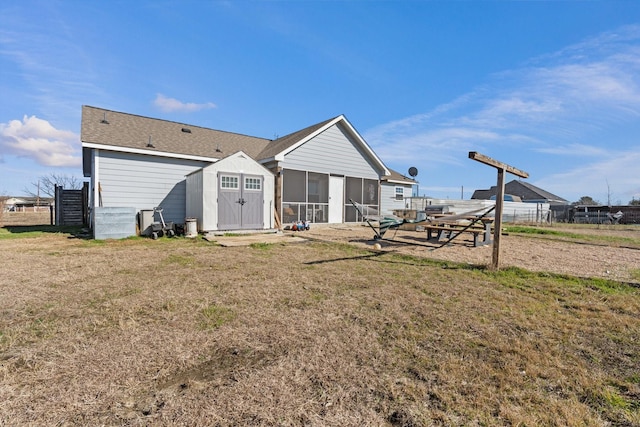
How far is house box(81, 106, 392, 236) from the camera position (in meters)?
10.9

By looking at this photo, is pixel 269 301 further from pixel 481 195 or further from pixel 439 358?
pixel 481 195

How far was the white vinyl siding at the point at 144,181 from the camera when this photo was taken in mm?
10961

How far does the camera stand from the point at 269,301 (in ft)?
12.1

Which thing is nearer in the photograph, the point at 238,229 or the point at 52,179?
the point at 238,229

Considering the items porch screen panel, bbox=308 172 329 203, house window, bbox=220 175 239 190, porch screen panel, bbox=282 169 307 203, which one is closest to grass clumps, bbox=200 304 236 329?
house window, bbox=220 175 239 190

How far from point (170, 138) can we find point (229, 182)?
4762mm

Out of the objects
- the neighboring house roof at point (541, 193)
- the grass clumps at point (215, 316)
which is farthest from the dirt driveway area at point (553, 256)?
the neighboring house roof at point (541, 193)

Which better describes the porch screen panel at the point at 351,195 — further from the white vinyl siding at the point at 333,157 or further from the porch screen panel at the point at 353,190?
the white vinyl siding at the point at 333,157

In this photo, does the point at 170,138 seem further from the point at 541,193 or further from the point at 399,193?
the point at 541,193

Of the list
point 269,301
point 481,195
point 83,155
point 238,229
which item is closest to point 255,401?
point 269,301

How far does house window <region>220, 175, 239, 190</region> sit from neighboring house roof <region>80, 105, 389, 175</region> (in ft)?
8.99

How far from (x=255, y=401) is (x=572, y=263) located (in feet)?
24.0

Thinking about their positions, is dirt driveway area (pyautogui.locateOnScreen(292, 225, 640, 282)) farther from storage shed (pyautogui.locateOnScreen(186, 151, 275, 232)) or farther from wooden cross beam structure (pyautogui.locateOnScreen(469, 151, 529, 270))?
storage shed (pyautogui.locateOnScreen(186, 151, 275, 232))

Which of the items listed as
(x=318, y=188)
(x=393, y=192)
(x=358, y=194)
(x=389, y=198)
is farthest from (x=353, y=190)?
(x=393, y=192)
